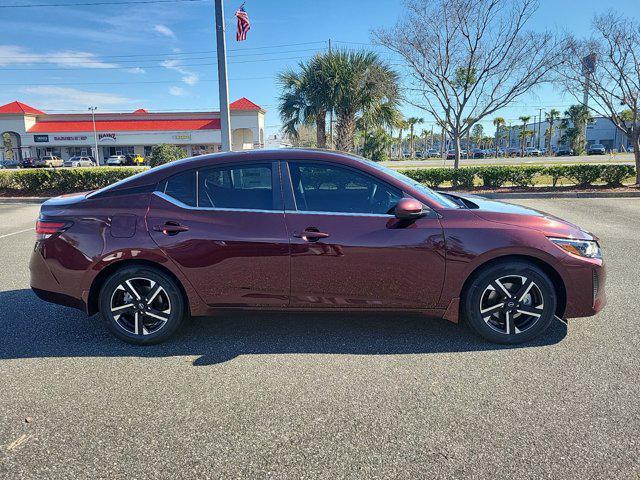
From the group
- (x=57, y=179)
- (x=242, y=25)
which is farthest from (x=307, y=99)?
(x=57, y=179)

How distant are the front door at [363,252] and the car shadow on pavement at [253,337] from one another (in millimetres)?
265

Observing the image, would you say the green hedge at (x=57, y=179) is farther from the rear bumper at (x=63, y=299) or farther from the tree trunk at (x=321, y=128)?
the rear bumper at (x=63, y=299)

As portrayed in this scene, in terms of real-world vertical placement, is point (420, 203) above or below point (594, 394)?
above

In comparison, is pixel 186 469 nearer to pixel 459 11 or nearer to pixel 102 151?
pixel 459 11

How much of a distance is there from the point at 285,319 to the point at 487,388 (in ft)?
6.38

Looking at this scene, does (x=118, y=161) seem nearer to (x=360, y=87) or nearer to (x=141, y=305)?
(x=360, y=87)

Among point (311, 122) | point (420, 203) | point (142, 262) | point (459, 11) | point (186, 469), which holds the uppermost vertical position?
point (459, 11)

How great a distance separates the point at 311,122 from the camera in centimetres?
2072

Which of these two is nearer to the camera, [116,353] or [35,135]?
[116,353]

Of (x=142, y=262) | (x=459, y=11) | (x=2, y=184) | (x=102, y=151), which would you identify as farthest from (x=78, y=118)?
(x=142, y=262)

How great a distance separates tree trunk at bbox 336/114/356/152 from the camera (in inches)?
782

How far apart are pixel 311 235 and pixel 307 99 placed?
697 inches

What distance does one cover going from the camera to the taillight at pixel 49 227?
3746mm

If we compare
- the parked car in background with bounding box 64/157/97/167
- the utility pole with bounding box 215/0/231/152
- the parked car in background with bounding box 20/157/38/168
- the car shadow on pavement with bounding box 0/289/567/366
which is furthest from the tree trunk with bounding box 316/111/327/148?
the parked car in background with bounding box 20/157/38/168
